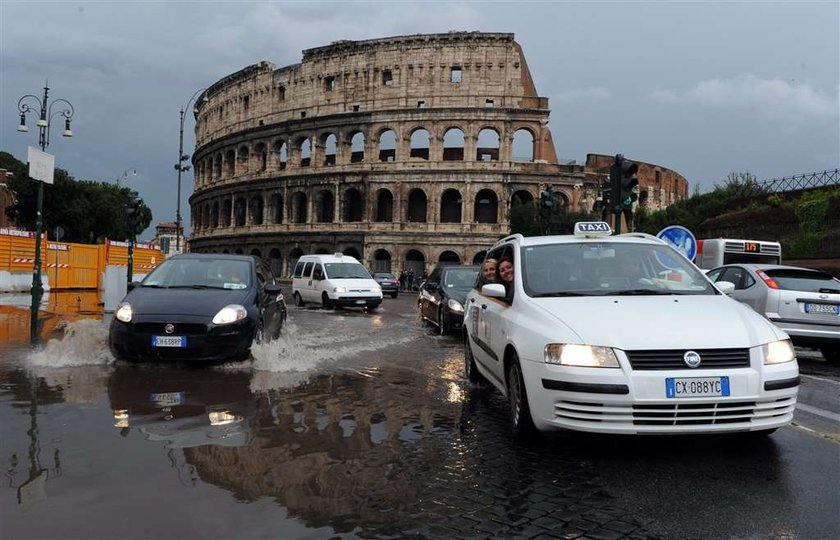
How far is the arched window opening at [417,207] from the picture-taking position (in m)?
53.4

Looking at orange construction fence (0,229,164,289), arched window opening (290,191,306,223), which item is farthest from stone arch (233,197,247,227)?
orange construction fence (0,229,164,289)

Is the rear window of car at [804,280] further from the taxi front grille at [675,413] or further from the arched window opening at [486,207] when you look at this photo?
the arched window opening at [486,207]

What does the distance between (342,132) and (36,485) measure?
172 ft

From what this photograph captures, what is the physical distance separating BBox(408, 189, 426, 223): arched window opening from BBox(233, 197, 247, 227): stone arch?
18090mm

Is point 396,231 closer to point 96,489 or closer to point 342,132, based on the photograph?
point 342,132

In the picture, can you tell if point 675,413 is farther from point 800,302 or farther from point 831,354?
point 831,354

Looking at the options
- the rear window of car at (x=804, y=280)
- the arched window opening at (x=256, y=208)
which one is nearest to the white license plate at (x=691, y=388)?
the rear window of car at (x=804, y=280)

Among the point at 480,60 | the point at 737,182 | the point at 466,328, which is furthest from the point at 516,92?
the point at 466,328

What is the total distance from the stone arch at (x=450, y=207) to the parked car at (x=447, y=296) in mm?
37809

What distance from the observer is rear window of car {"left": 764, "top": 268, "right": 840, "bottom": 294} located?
9.93 meters

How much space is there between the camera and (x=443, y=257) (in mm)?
51594

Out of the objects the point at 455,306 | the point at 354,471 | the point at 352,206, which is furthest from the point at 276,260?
the point at 354,471

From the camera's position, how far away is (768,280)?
10.2m

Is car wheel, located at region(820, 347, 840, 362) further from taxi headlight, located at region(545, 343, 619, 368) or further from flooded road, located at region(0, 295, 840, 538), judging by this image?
taxi headlight, located at region(545, 343, 619, 368)
